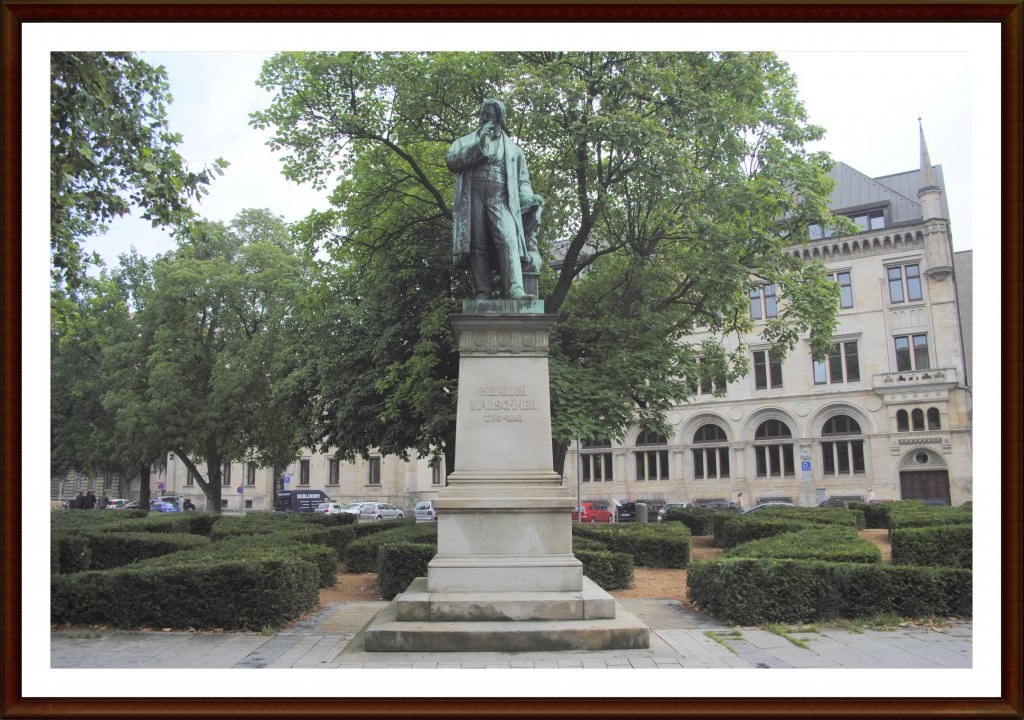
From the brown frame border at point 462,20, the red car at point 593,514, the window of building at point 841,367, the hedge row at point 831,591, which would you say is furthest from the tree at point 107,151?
the window of building at point 841,367

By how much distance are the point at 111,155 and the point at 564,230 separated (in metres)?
12.0

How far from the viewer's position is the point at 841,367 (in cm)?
4734

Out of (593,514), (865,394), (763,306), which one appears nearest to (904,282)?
(865,394)

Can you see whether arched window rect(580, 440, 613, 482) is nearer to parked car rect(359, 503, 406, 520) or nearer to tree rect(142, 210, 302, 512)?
parked car rect(359, 503, 406, 520)

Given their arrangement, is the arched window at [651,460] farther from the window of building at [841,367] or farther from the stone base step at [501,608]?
the stone base step at [501,608]

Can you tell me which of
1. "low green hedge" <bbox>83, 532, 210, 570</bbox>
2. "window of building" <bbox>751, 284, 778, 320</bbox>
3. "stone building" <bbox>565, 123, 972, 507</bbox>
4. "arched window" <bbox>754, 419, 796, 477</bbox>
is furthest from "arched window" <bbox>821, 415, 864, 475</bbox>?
"low green hedge" <bbox>83, 532, 210, 570</bbox>

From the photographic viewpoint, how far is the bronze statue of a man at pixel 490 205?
9352mm

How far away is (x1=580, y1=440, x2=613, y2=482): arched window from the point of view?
55628mm

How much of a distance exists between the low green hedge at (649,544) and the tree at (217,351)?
19458 millimetres

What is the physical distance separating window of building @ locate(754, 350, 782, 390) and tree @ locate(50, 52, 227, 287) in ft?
139

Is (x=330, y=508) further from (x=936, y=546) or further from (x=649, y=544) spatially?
(x=936, y=546)

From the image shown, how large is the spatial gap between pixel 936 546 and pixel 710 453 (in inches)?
1555
